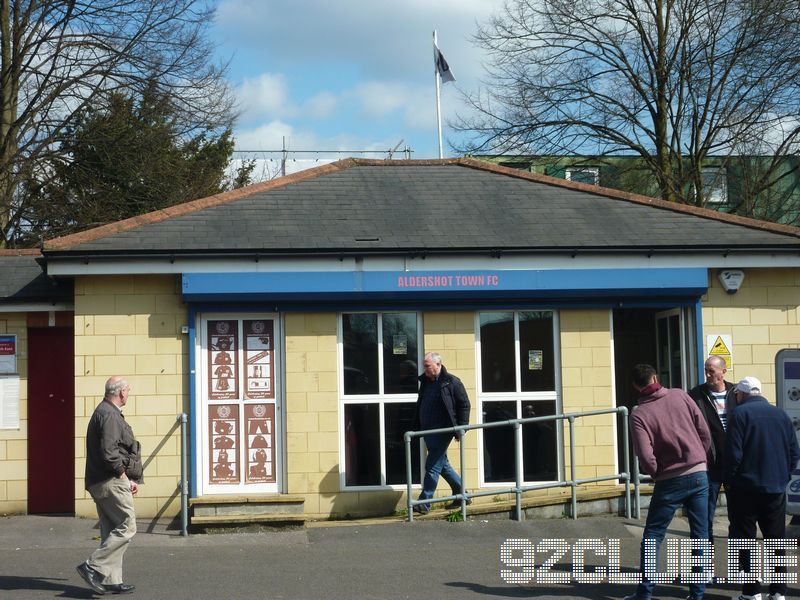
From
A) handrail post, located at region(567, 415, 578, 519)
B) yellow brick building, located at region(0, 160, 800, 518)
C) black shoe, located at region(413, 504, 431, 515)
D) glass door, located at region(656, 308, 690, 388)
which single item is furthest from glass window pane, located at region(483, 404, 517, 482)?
glass door, located at region(656, 308, 690, 388)

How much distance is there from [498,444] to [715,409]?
4098 millimetres

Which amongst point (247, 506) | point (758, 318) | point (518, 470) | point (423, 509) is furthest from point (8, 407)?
point (758, 318)

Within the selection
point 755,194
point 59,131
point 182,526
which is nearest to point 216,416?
point 182,526

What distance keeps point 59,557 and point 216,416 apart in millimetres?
2773

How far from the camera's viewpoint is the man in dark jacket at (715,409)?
8453mm

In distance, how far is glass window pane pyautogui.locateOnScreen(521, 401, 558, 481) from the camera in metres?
12.4

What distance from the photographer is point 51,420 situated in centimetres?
1229

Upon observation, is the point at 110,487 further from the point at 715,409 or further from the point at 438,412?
the point at 715,409

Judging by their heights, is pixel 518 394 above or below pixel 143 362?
below

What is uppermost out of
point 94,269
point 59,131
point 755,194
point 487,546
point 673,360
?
point 59,131

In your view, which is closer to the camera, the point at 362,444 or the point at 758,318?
the point at 362,444

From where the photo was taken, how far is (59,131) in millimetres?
22078

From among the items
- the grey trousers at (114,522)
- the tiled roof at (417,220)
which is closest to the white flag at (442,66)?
the tiled roof at (417,220)

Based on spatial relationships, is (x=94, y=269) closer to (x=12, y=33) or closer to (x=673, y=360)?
(x=673, y=360)
